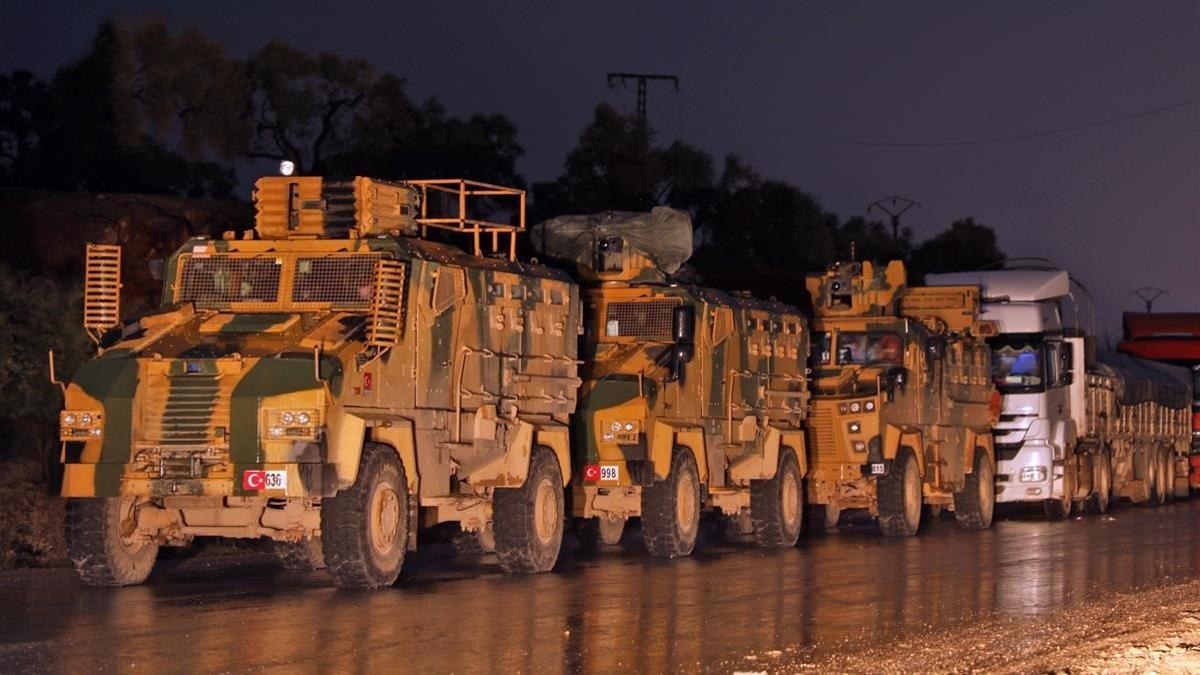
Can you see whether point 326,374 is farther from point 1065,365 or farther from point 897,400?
point 1065,365

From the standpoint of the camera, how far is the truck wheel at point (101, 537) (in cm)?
1656

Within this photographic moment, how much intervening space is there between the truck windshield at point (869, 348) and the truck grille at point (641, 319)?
257 inches

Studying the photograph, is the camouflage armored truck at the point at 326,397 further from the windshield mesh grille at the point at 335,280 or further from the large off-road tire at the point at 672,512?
the large off-road tire at the point at 672,512

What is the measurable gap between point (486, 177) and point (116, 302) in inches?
1747

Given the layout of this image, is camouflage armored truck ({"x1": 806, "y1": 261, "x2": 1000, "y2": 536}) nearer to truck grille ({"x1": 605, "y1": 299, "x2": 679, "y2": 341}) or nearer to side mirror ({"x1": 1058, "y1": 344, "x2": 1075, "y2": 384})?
side mirror ({"x1": 1058, "y1": 344, "x2": 1075, "y2": 384})

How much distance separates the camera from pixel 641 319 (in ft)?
76.1

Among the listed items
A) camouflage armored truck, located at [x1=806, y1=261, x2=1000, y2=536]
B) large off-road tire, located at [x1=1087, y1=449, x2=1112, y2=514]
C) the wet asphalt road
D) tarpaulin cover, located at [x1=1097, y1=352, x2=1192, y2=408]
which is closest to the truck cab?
camouflage armored truck, located at [x1=806, y1=261, x2=1000, y2=536]

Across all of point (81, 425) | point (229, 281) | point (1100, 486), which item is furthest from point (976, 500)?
point (81, 425)

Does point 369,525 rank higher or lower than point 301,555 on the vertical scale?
higher

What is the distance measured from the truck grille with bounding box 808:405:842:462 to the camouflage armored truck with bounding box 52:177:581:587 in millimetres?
7710

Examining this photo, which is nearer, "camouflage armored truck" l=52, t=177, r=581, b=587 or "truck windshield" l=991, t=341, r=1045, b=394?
"camouflage armored truck" l=52, t=177, r=581, b=587

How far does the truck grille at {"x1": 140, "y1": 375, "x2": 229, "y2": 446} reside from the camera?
1625 centimetres

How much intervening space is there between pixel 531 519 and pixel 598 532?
4.95 meters

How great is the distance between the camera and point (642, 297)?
23.3 meters
